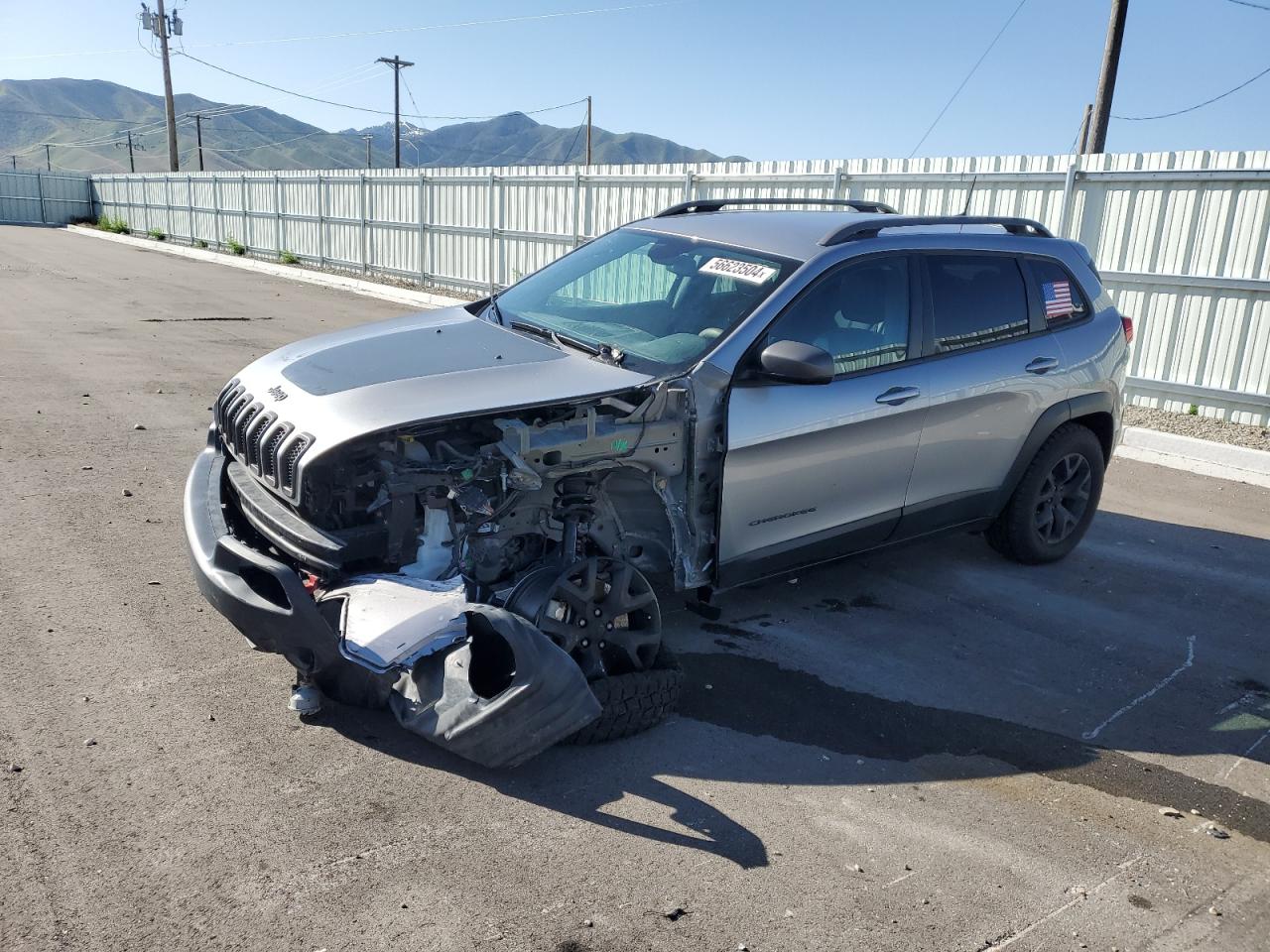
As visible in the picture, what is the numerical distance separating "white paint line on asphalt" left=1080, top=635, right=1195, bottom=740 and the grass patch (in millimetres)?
42128

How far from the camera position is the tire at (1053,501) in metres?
5.70

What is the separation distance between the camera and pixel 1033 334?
18.2 feet

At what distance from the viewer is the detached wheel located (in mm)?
3680

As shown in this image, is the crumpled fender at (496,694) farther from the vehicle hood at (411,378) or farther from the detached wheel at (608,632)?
the vehicle hood at (411,378)

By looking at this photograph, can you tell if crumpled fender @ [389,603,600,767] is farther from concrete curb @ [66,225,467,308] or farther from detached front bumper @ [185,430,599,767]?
concrete curb @ [66,225,467,308]

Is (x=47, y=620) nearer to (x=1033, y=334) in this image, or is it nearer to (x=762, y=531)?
(x=762, y=531)

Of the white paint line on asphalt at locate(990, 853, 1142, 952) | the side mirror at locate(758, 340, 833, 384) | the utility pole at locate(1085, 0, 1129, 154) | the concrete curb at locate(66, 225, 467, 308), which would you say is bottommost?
the white paint line on asphalt at locate(990, 853, 1142, 952)

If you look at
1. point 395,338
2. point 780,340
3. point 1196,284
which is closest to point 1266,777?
point 780,340

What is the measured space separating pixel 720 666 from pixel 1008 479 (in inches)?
87.0

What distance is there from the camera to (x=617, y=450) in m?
3.89

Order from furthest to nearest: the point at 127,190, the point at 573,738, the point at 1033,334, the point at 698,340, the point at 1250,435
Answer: the point at 127,190
the point at 1250,435
the point at 1033,334
the point at 698,340
the point at 573,738

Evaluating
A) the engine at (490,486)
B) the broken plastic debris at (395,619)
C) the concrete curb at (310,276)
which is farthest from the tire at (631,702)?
the concrete curb at (310,276)

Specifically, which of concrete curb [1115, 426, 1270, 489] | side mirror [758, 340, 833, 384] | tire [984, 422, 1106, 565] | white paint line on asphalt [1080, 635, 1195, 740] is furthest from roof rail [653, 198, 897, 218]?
concrete curb [1115, 426, 1270, 489]

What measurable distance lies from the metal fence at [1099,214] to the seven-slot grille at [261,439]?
454 cm
